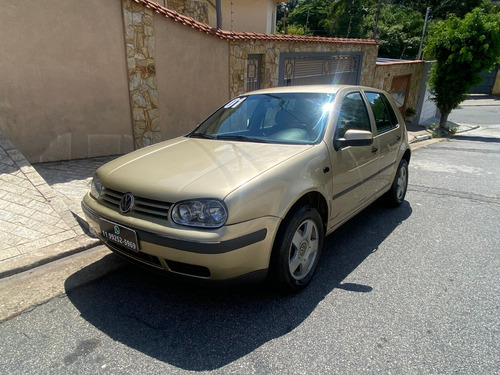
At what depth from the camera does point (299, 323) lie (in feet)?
8.40

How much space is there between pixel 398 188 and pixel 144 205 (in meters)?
3.68

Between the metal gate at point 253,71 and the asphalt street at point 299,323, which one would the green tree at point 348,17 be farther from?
the asphalt street at point 299,323

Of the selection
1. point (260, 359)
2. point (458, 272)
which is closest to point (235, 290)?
point (260, 359)

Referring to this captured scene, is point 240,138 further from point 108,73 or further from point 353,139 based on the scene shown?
point 108,73

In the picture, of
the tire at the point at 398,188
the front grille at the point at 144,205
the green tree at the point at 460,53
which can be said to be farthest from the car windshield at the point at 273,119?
the green tree at the point at 460,53

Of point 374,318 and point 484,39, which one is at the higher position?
point 484,39

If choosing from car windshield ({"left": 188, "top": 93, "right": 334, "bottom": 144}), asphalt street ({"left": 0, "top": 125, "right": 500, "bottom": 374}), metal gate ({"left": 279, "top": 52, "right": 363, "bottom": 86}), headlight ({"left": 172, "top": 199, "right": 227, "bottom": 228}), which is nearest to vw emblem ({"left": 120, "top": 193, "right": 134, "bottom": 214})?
headlight ({"left": 172, "top": 199, "right": 227, "bottom": 228})

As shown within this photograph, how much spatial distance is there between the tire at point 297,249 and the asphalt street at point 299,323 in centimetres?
16

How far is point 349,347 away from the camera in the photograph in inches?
91.9

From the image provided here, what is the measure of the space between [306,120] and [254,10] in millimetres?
14740

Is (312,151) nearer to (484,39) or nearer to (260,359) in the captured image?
(260,359)

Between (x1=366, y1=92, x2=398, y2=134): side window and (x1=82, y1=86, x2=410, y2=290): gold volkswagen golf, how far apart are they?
0.19m

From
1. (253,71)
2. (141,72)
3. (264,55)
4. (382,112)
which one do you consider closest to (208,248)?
(382,112)

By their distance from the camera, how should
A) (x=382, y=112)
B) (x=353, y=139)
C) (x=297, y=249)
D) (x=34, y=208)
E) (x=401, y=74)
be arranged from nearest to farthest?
(x=297, y=249), (x=353, y=139), (x=34, y=208), (x=382, y=112), (x=401, y=74)
